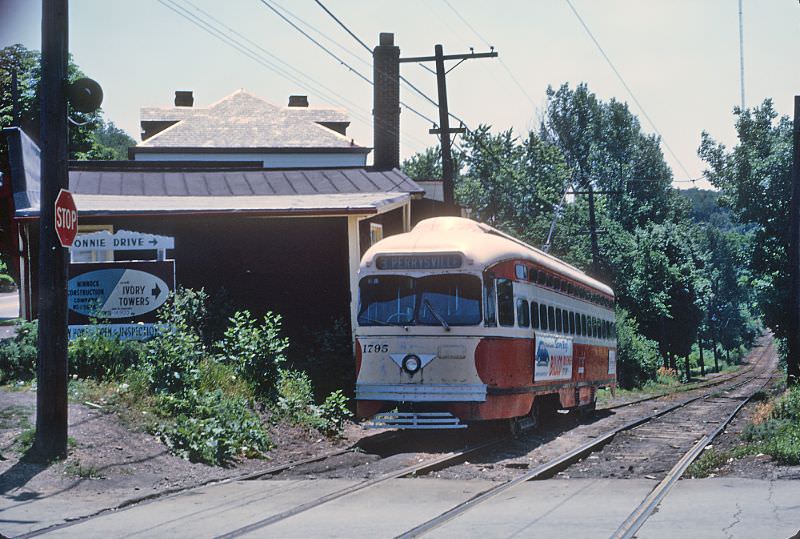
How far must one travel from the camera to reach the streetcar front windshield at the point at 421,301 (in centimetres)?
1567

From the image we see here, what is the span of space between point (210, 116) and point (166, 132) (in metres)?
3.63

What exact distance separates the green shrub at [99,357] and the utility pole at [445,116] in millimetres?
12351

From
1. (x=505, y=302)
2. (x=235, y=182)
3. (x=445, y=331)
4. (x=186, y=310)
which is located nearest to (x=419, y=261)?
(x=445, y=331)

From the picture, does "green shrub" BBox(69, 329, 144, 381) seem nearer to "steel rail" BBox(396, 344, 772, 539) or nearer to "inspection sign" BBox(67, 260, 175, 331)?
"inspection sign" BBox(67, 260, 175, 331)

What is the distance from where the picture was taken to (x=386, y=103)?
34.9 m

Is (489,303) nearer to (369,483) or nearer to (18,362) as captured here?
(369,483)

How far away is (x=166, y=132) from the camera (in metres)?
54.2

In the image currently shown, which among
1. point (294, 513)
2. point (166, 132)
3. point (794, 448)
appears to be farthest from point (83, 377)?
point (166, 132)

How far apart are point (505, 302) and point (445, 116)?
12613mm

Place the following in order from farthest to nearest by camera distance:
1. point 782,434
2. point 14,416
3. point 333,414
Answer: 1. point 333,414
2. point 782,434
3. point 14,416

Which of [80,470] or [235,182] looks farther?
[235,182]

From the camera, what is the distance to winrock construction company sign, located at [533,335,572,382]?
703 inches

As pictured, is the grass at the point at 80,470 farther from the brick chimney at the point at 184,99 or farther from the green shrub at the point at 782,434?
the brick chimney at the point at 184,99

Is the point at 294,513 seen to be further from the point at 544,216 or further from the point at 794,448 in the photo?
the point at 544,216
